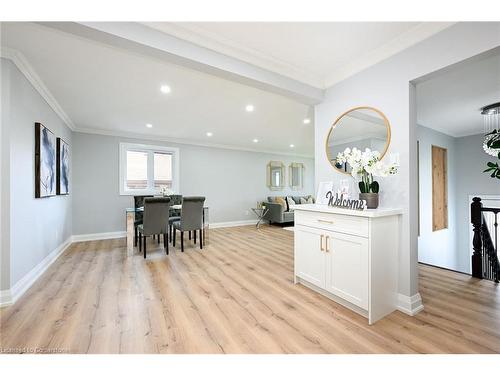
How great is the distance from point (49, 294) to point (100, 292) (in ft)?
1.69

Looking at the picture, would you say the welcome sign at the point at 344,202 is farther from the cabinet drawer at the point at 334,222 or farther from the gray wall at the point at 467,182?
the gray wall at the point at 467,182

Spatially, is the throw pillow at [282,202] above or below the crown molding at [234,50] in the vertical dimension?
below

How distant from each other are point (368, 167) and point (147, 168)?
5.22 meters

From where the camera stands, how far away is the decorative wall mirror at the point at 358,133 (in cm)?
217

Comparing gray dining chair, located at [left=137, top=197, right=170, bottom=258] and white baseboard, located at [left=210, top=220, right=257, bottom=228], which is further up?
gray dining chair, located at [left=137, top=197, right=170, bottom=258]

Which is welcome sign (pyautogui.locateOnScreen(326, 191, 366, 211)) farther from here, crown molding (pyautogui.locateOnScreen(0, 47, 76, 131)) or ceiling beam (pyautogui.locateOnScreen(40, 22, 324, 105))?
crown molding (pyautogui.locateOnScreen(0, 47, 76, 131))

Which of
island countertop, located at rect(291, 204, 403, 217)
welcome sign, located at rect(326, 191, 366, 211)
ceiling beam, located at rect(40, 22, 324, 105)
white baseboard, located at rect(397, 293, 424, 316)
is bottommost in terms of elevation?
white baseboard, located at rect(397, 293, 424, 316)

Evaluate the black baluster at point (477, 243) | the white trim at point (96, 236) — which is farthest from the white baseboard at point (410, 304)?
the white trim at point (96, 236)

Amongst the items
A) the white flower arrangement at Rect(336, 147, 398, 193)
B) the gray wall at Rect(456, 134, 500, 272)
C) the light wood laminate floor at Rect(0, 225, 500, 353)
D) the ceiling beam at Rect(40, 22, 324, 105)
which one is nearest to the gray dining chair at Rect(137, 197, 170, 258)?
the light wood laminate floor at Rect(0, 225, 500, 353)

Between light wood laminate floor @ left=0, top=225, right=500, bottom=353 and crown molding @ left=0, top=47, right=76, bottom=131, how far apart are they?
2.42 m

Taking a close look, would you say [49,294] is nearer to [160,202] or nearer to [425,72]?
[160,202]

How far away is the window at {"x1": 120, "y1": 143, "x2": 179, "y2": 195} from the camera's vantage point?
5361 mm

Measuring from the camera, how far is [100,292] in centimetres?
238

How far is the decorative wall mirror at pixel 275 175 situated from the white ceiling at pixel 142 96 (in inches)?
73.9
